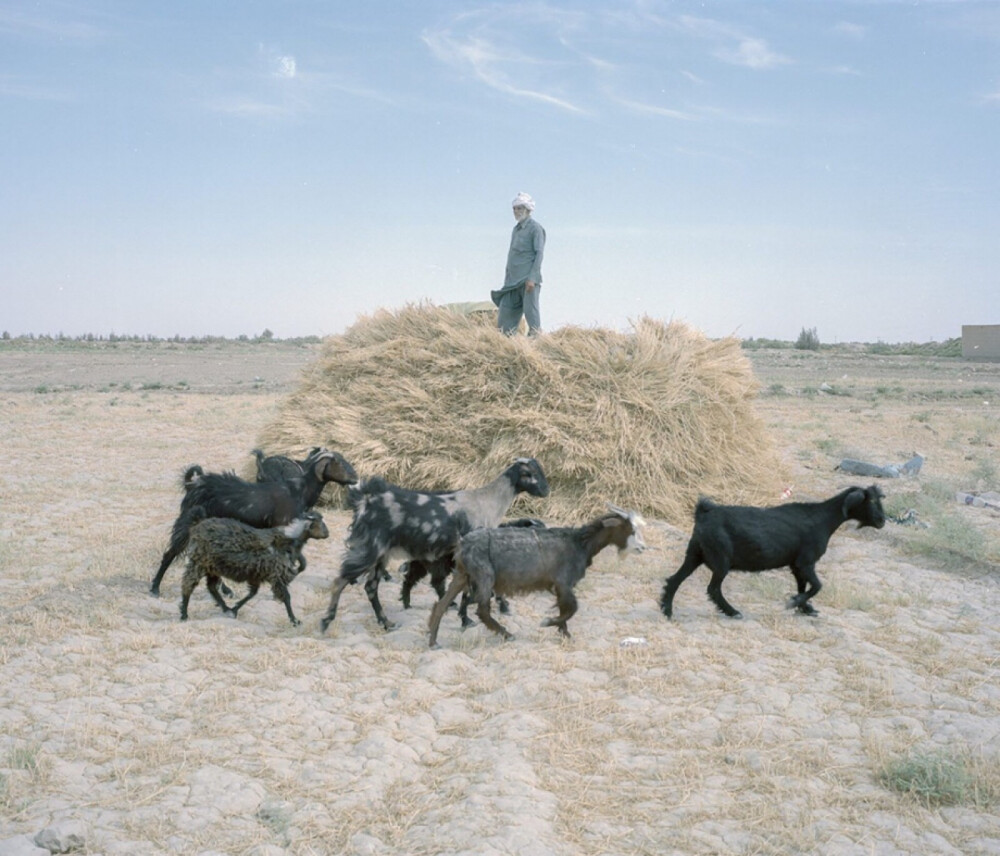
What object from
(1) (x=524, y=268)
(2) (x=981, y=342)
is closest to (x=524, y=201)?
(1) (x=524, y=268)

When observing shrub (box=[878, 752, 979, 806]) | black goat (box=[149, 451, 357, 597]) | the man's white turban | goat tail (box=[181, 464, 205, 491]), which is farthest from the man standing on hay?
shrub (box=[878, 752, 979, 806])

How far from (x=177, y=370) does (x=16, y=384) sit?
848cm

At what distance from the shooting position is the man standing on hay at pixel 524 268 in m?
11.5

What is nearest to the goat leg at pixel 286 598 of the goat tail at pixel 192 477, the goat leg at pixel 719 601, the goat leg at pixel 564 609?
the goat tail at pixel 192 477

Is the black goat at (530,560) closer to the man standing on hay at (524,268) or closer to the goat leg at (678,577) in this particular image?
the goat leg at (678,577)

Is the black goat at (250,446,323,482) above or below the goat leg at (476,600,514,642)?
above

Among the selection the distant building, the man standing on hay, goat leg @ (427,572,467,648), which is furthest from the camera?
the distant building

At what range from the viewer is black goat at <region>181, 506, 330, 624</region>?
22.1 feet

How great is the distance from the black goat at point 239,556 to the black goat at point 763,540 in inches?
117

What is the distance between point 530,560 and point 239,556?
7.22ft

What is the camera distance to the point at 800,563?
714cm

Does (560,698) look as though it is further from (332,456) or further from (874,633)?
(332,456)

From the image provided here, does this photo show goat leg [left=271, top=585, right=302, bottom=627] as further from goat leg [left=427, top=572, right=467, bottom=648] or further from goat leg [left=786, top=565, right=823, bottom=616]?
goat leg [left=786, top=565, right=823, bottom=616]

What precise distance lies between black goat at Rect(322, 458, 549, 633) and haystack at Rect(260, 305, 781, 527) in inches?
106
